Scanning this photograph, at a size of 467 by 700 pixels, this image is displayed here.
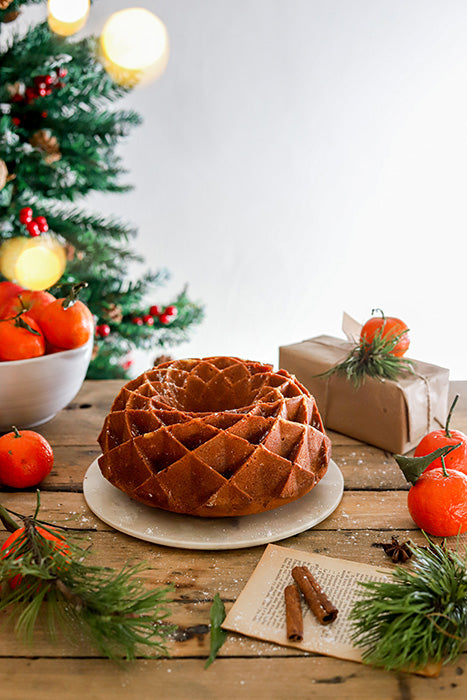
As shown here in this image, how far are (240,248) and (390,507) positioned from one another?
2.38 m

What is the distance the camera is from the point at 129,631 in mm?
705

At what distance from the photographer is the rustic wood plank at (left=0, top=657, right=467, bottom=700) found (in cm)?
67

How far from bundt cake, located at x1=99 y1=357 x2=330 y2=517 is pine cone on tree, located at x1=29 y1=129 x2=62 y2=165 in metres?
1.06

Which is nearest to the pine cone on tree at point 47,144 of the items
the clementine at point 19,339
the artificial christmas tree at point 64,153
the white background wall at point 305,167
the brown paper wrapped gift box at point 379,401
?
the artificial christmas tree at point 64,153

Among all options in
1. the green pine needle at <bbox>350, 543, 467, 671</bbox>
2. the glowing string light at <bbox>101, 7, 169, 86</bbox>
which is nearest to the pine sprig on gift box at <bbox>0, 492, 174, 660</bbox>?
the green pine needle at <bbox>350, 543, 467, 671</bbox>

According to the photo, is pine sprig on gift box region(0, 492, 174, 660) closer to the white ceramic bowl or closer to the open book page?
the open book page

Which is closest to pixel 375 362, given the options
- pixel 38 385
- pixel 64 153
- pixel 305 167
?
pixel 38 385

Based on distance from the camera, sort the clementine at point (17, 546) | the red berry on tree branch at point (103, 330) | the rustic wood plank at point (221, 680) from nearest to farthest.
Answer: the rustic wood plank at point (221, 680) → the clementine at point (17, 546) → the red berry on tree branch at point (103, 330)

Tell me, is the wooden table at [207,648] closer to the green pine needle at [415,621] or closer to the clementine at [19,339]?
the green pine needle at [415,621]

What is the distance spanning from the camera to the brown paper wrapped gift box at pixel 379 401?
50.2 inches

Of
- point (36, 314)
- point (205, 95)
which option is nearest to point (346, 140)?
point (205, 95)

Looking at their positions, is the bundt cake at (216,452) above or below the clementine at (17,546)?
above

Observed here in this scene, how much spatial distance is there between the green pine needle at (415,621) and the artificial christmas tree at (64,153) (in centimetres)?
137

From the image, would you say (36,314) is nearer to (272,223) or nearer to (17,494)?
(17,494)
